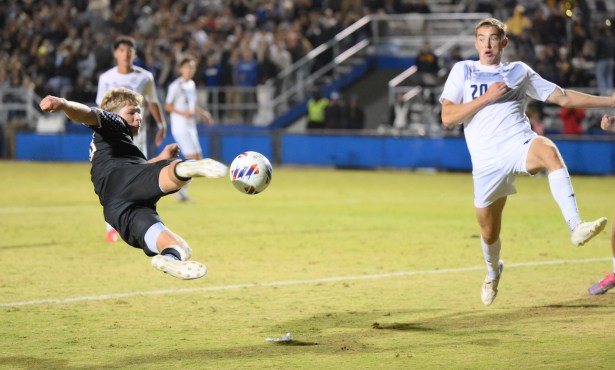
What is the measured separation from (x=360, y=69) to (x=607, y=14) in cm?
771

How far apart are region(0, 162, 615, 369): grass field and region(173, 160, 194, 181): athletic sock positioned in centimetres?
121

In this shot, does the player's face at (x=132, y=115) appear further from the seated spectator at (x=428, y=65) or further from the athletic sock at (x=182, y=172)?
the seated spectator at (x=428, y=65)

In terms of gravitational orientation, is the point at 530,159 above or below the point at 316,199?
above

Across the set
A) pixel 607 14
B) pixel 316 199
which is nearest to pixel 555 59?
pixel 607 14

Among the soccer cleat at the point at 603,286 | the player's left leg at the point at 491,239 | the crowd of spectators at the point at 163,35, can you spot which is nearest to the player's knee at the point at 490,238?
the player's left leg at the point at 491,239

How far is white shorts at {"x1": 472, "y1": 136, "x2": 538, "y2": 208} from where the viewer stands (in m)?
8.89

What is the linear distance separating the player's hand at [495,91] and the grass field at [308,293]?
71.4 inches

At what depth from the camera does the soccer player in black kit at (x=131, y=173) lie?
804 centimetres

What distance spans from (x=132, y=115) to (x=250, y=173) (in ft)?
3.99

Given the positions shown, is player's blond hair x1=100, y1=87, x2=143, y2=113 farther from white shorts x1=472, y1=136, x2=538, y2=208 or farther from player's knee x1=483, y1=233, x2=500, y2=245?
player's knee x1=483, y1=233, x2=500, y2=245

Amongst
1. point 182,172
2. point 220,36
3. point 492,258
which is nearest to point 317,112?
point 220,36

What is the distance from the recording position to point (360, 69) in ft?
112

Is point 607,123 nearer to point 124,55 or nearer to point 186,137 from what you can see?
point 124,55

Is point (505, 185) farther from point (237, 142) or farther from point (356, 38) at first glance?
point (356, 38)
